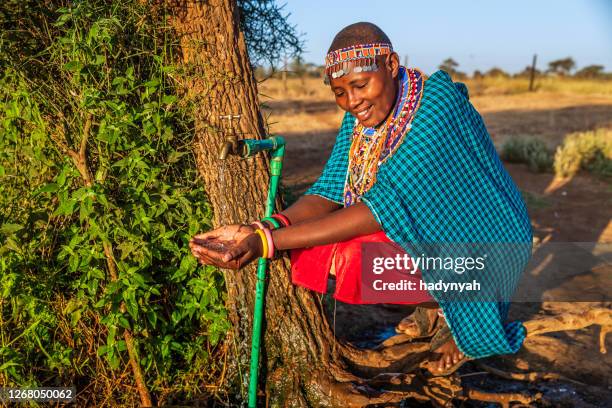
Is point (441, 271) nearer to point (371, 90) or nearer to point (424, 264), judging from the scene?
point (424, 264)

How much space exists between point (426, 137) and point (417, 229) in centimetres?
36

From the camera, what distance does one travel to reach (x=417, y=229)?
2395mm

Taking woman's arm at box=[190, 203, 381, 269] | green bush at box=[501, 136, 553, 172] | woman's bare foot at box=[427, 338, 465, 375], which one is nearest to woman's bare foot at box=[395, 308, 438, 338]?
woman's bare foot at box=[427, 338, 465, 375]

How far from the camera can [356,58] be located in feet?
7.77

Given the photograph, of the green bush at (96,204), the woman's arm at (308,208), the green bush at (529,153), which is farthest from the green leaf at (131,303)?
the green bush at (529,153)

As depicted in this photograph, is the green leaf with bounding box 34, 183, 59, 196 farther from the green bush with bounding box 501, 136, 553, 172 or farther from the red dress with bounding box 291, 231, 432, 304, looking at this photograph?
the green bush with bounding box 501, 136, 553, 172

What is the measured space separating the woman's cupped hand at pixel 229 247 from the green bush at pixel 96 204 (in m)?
0.28

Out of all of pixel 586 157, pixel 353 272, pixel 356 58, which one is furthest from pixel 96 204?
pixel 586 157

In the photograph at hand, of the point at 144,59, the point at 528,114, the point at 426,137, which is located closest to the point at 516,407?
the point at 426,137

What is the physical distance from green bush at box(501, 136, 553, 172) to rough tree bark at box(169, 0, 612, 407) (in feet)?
23.7

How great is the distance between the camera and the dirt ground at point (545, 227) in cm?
335

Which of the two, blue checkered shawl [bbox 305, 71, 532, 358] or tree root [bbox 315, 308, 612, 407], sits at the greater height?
blue checkered shawl [bbox 305, 71, 532, 358]

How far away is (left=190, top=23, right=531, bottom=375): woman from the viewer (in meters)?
2.32

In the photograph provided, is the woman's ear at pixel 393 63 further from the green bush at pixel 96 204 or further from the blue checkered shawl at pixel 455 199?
the green bush at pixel 96 204
